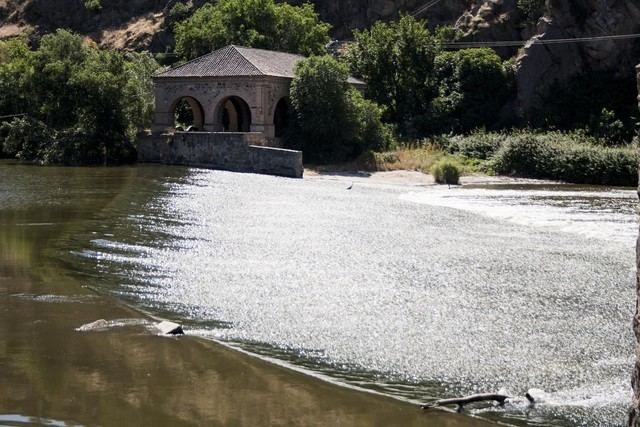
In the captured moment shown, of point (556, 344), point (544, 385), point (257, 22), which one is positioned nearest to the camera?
point (544, 385)

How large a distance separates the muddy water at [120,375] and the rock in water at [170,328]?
0.64 feet

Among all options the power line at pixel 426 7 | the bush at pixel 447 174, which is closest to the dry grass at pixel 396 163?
the bush at pixel 447 174

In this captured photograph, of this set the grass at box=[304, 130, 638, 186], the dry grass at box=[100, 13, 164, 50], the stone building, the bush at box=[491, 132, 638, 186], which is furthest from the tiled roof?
the dry grass at box=[100, 13, 164, 50]

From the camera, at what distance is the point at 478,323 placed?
53.1 feet

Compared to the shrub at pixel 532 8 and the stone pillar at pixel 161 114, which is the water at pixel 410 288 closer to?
the stone pillar at pixel 161 114

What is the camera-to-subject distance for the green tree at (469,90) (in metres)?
56.4

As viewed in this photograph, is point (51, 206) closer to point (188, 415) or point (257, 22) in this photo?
point (188, 415)

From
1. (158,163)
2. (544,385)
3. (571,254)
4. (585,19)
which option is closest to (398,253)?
(571,254)

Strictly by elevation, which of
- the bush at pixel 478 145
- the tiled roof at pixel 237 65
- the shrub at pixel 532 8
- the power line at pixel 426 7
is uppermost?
the power line at pixel 426 7

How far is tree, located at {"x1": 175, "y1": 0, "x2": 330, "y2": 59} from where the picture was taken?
60250 mm

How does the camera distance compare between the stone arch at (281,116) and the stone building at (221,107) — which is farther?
the stone arch at (281,116)

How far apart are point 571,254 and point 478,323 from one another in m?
7.53

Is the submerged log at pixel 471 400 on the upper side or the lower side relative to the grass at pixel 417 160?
lower

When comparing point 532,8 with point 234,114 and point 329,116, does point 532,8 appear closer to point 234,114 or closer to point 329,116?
point 329,116
